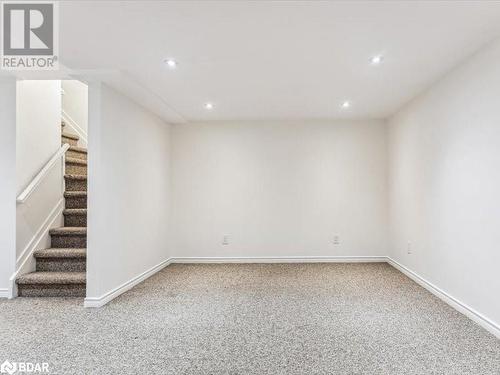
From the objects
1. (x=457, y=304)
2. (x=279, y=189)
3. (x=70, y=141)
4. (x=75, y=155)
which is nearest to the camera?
(x=457, y=304)

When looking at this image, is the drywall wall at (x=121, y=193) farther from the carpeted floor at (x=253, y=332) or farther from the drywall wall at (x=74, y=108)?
the drywall wall at (x=74, y=108)

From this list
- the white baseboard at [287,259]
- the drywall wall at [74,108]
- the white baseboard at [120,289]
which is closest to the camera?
the white baseboard at [120,289]

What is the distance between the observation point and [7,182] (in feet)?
11.1

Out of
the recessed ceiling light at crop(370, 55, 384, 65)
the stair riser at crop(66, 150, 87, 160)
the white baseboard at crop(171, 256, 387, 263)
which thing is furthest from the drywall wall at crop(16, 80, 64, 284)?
the recessed ceiling light at crop(370, 55, 384, 65)

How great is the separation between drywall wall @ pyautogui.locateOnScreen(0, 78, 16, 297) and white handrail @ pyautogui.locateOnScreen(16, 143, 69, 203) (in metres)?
0.09

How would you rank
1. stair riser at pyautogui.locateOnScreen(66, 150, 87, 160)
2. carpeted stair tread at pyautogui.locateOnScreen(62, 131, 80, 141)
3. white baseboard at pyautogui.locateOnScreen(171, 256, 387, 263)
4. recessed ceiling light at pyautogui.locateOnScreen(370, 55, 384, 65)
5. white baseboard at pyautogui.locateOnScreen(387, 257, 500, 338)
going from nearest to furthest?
white baseboard at pyautogui.locateOnScreen(387, 257, 500, 338)
recessed ceiling light at pyautogui.locateOnScreen(370, 55, 384, 65)
stair riser at pyautogui.locateOnScreen(66, 150, 87, 160)
carpeted stair tread at pyautogui.locateOnScreen(62, 131, 80, 141)
white baseboard at pyautogui.locateOnScreen(171, 256, 387, 263)

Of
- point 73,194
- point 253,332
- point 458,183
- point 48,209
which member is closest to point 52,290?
point 48,209

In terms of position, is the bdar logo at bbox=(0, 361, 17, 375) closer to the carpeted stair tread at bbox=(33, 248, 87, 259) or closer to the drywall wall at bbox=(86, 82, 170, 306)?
the drywall wall at bbox=(86, 82, 170, 306)

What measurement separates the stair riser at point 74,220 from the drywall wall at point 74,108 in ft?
6.14

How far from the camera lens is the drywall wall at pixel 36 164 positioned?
3473 mm
